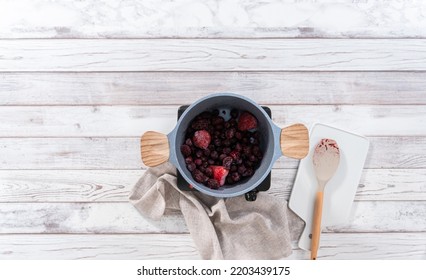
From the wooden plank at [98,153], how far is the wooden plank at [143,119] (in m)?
0.02

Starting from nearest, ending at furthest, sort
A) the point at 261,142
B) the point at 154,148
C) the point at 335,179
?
the point at 154,148 → the point at 261,142 → the point at 335,179

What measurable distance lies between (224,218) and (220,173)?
0.15 m

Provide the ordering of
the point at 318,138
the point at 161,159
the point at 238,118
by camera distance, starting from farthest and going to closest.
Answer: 1. the point at 318,138
2. the point at 238,118
3. the point at 161,159

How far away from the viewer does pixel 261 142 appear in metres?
0.95

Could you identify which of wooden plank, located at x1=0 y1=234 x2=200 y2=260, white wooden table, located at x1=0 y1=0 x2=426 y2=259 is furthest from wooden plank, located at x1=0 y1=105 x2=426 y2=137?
wooden plank, located at x1=0 y1=234 x2=200 y2=260

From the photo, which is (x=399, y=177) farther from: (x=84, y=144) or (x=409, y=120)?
(x=84, y=144)

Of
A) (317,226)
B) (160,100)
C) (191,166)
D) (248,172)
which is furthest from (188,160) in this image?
(317,226)

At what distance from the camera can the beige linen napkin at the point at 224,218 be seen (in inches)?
40.2

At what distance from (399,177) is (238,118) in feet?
1.44

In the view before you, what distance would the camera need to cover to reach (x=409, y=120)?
3.61ft

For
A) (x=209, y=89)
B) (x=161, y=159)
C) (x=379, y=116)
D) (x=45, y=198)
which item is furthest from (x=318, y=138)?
(x=45, y=198)

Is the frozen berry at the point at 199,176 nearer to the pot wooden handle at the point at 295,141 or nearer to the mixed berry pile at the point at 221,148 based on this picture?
the mixed berry pile at the point at 221,148

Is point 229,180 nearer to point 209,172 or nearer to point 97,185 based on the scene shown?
point 209,172

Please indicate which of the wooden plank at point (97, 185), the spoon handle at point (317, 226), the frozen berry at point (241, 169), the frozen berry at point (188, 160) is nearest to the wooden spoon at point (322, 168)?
the spoon handle at point (317, 226)
